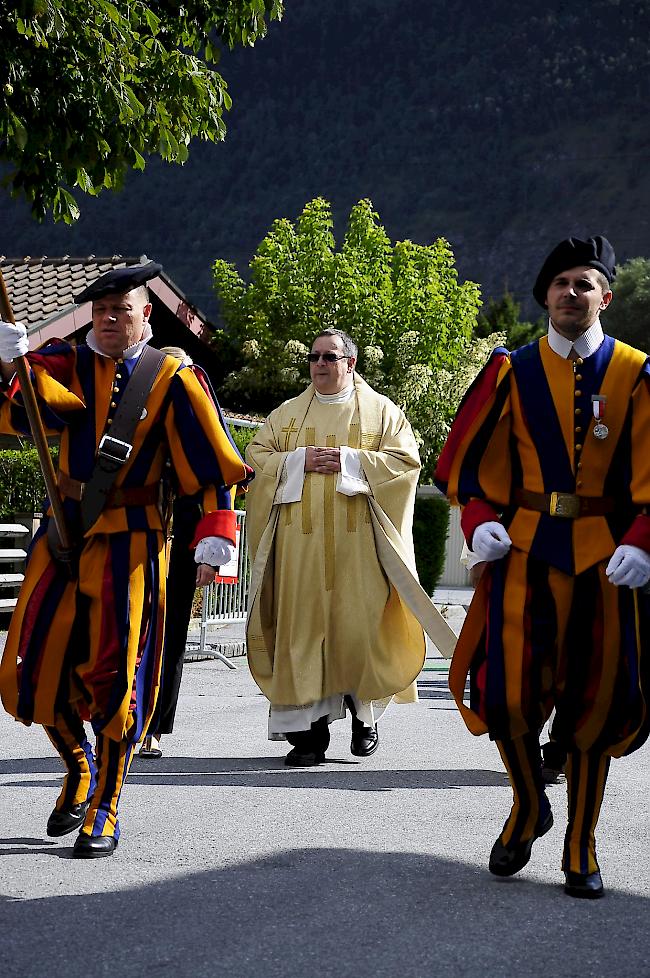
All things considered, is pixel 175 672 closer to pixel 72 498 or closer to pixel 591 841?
pixel 72 498

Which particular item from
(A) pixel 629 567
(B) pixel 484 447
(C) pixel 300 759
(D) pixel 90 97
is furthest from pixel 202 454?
(D) pixel 90 97

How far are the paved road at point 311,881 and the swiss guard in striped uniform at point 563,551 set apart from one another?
0.36 m

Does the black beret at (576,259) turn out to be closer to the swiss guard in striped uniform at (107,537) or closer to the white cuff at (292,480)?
the swiss guard in striped uniform at (107,537)

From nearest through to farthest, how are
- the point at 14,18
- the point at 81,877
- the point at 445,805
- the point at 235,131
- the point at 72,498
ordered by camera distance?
the point at 81,877, the point at 72,498, the point at 445,805, the point at 14,18, the point at 235,131

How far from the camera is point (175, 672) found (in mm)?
7250

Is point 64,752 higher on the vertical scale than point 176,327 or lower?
lower

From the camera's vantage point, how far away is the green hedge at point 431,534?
774 inches

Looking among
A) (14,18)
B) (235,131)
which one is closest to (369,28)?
(235,131)

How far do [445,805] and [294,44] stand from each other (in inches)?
4332

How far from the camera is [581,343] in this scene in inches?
183

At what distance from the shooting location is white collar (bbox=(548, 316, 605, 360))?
4660mm

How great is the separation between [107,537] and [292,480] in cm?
264

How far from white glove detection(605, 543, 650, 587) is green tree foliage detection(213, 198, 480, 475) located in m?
26.5

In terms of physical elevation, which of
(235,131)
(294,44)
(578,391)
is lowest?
(578,391)
